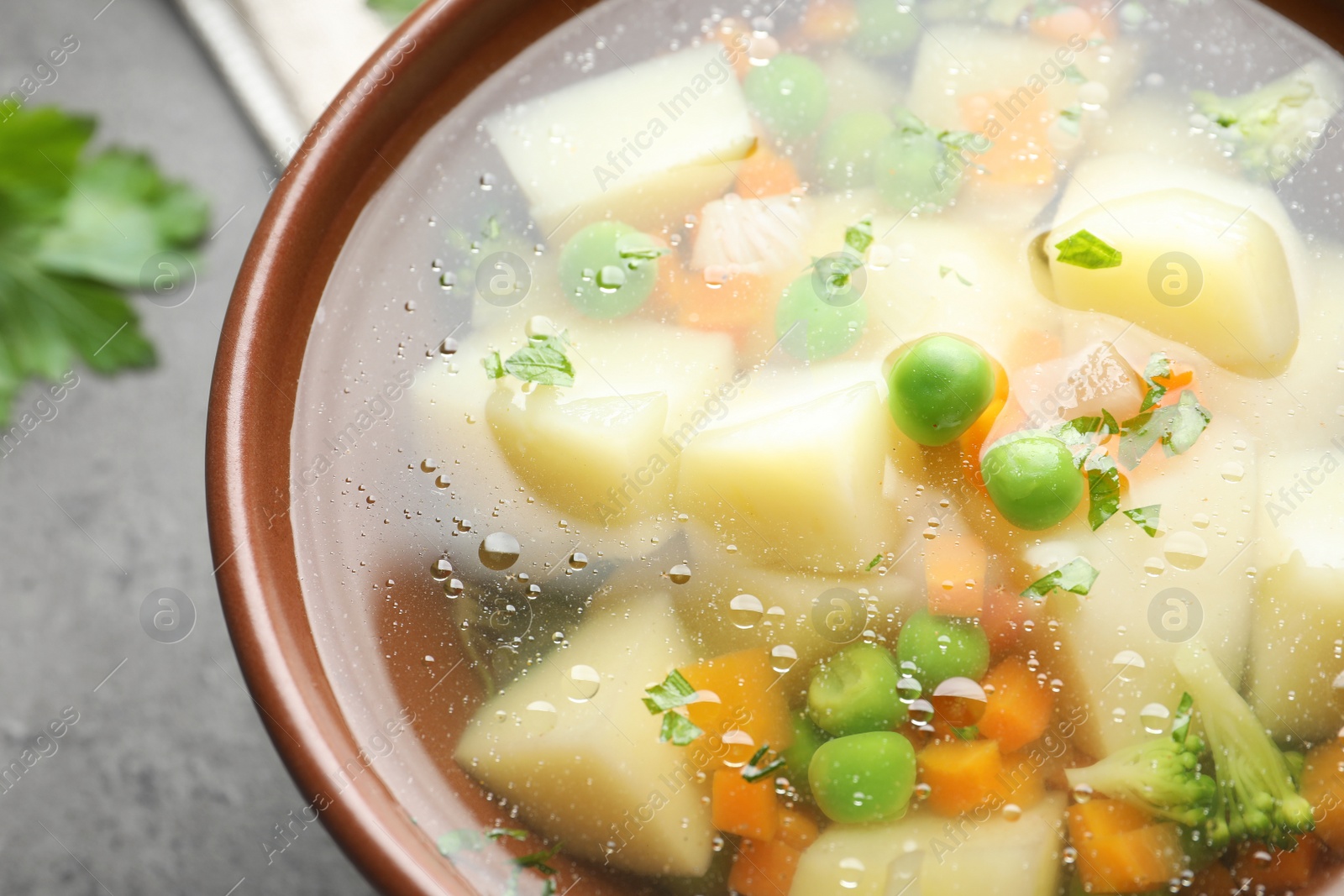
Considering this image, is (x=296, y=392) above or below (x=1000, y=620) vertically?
above

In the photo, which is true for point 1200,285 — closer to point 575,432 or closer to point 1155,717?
point 1155,717

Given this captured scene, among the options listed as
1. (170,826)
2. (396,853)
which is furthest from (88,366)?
(396,853)

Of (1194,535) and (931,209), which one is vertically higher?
(931,209)

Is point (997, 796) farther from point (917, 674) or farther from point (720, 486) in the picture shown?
point (720, 486)

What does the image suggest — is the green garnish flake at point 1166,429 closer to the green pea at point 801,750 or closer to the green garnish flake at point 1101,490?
the green garnish flake at point 1101,490

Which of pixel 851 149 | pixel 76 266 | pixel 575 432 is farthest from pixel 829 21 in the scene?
pixel 76 266

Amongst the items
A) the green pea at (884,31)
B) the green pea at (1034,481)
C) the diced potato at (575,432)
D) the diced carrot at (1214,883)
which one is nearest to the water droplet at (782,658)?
the diced potato at (575,432)

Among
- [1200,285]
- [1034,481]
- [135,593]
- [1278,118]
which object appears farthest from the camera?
[135,593]
